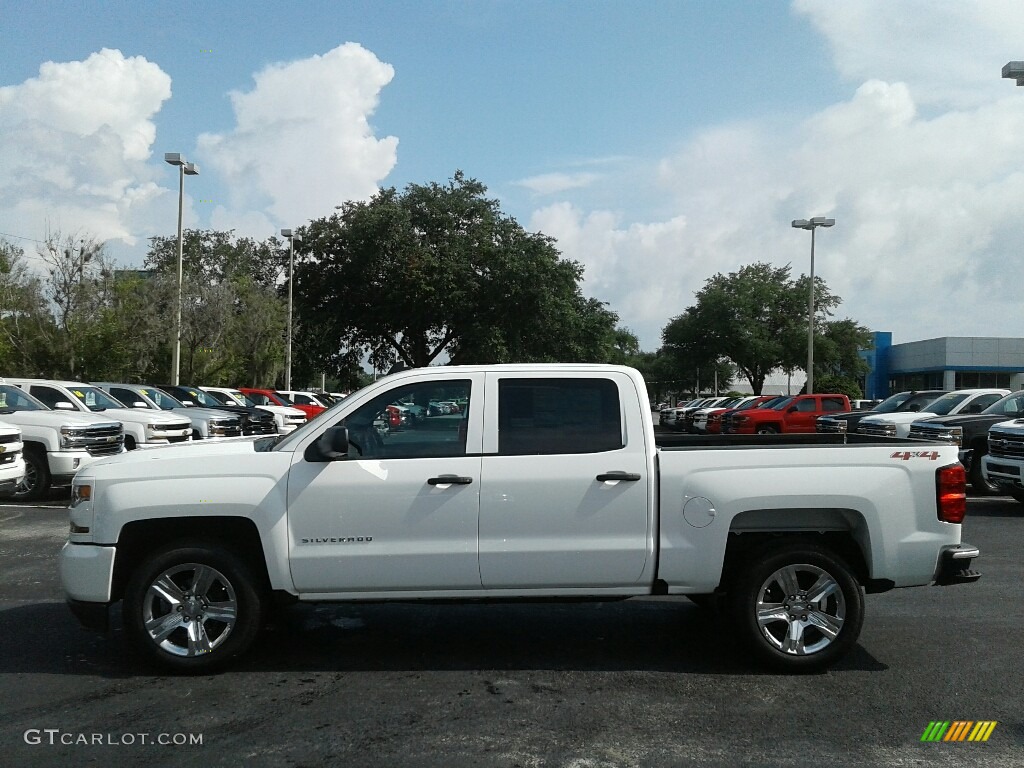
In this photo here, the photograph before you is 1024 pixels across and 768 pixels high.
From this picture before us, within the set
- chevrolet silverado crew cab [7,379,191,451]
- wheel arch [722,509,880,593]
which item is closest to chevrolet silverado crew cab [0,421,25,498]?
chevrolet silverado crew cab [7,379,191,451]

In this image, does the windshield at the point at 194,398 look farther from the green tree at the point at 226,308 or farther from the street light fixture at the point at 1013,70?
the street light fixture at the point at 1013,70

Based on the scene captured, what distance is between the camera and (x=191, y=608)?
5586 mm

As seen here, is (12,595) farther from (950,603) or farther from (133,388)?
(133,388)

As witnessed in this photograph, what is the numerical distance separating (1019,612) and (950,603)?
50 centimetres

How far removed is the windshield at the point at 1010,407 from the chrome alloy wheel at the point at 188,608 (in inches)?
565

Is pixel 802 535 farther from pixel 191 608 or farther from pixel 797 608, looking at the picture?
pixel 191 608

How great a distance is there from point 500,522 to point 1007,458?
10.7 m

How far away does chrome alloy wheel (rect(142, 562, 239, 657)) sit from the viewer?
554cm

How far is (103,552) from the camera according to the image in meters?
5.55

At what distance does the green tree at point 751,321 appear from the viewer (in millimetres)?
52406

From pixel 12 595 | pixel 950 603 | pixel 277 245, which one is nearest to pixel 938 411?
pixel 950 603

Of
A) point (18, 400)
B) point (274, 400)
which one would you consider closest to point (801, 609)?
point (18, 400)

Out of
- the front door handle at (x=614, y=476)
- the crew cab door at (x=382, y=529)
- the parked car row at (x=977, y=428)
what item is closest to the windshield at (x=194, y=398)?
the parked car row at (x=977, y=428)

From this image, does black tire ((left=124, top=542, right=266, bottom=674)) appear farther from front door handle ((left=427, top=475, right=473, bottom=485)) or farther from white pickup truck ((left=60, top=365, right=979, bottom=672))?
front door handle ((left=427, top=475, right=473, bottom=485))
